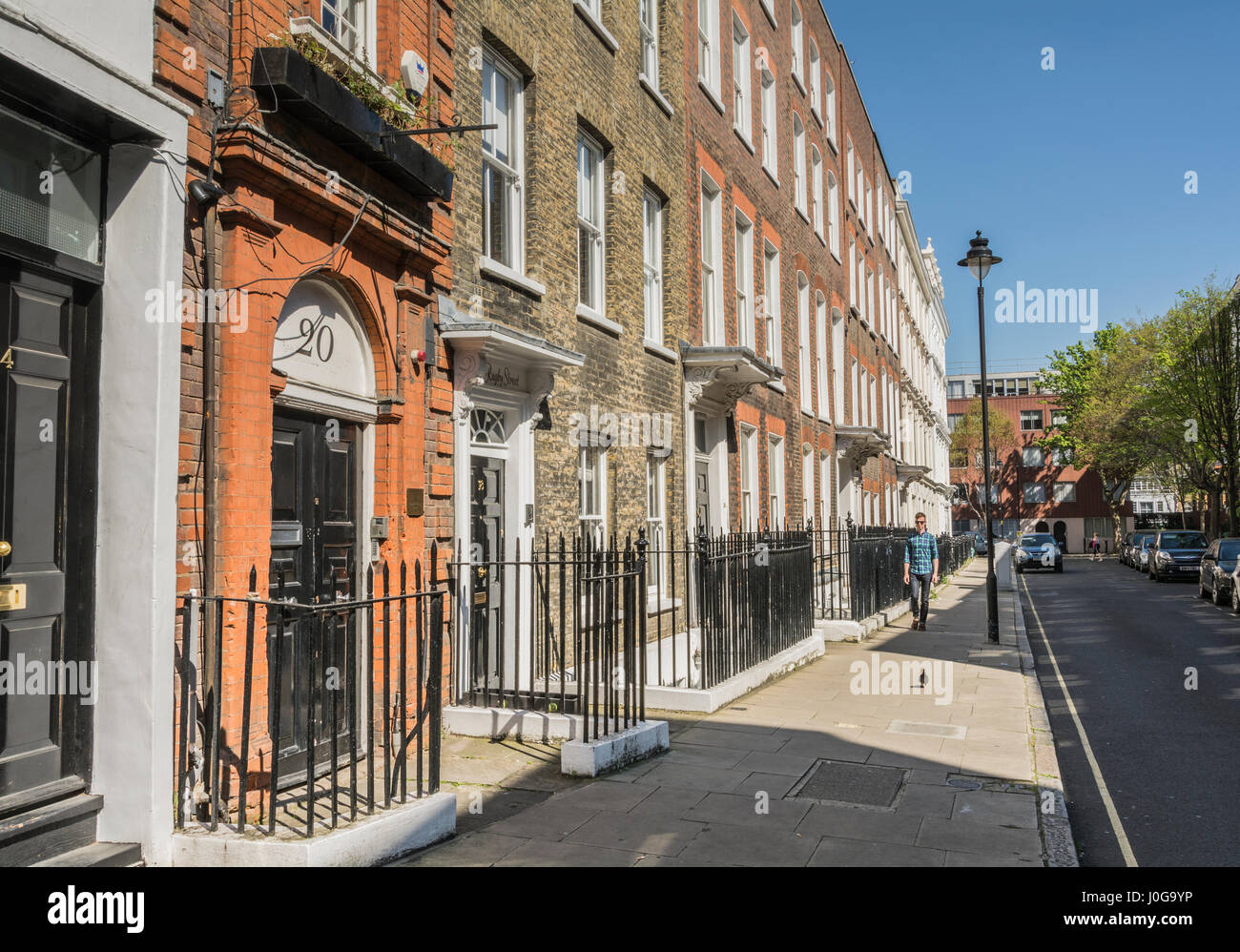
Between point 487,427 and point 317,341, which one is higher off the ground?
point 317,341

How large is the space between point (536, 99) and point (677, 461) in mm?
5362

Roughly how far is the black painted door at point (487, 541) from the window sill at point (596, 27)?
544 centimetres

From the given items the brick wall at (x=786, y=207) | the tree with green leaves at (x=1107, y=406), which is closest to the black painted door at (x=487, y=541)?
the brick wall at (x=786, y=207)

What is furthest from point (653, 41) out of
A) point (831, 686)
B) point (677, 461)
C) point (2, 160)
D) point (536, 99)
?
point (2, 160)

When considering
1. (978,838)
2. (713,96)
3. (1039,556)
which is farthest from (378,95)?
(1039,556)

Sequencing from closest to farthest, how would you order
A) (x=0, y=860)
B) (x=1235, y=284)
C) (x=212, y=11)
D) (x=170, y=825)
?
(x=0, y=860) → (x=170, y=825) → (x=212, y=11) → (x=1235, y=284)

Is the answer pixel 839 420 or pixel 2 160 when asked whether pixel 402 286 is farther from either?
pixel 839 420

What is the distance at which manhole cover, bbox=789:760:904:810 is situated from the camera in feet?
20.4

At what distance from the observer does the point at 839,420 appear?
24.4 metres

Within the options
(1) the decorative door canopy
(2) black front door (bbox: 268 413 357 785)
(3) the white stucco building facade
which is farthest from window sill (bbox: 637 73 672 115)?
(3) the white stucco building facade

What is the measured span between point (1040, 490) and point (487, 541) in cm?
7332

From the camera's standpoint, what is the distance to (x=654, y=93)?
12.8 meters

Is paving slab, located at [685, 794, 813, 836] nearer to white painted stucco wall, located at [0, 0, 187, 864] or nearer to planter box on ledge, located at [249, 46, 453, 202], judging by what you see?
white painted stucco wall, located at [0, 0, 187, 864]

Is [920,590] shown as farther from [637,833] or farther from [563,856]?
[563,856]
